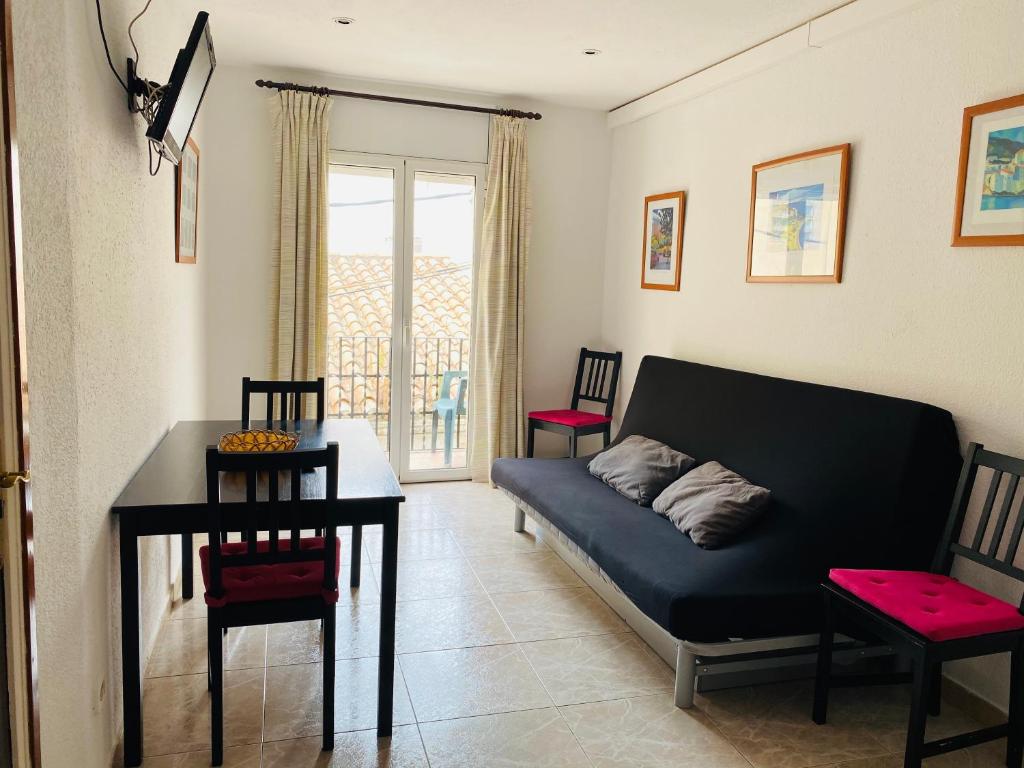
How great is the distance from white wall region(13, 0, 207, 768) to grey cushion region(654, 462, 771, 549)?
2.04m

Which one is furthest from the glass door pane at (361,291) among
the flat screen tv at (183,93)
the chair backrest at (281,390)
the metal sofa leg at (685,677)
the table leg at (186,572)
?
the metal sofa leg at (685,677)

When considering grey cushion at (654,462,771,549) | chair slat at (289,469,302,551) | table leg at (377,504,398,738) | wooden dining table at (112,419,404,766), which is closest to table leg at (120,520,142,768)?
wooden dining table at (112,419,404,766)

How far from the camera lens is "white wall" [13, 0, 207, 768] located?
150cm

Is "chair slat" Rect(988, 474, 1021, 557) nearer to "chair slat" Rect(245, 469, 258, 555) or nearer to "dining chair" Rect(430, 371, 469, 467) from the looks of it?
"chair slat" Rect(245, 469, 258, 555)

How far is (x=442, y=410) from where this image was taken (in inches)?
206

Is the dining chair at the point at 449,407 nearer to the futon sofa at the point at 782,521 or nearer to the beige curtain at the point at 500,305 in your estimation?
the beige curtain at the point at 500,305

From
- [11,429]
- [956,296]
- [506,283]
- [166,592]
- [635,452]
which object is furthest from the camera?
[506,283]

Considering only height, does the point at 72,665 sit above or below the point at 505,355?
below

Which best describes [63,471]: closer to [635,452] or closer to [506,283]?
[635,452]

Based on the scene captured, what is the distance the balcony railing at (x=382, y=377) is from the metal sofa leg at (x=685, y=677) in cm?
298

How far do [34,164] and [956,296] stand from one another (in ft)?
9.16

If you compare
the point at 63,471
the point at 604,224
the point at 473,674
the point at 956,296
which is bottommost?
the point at 473,674

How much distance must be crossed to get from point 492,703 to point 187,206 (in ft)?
8.57

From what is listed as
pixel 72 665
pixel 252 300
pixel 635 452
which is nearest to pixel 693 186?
pixel 635 452
